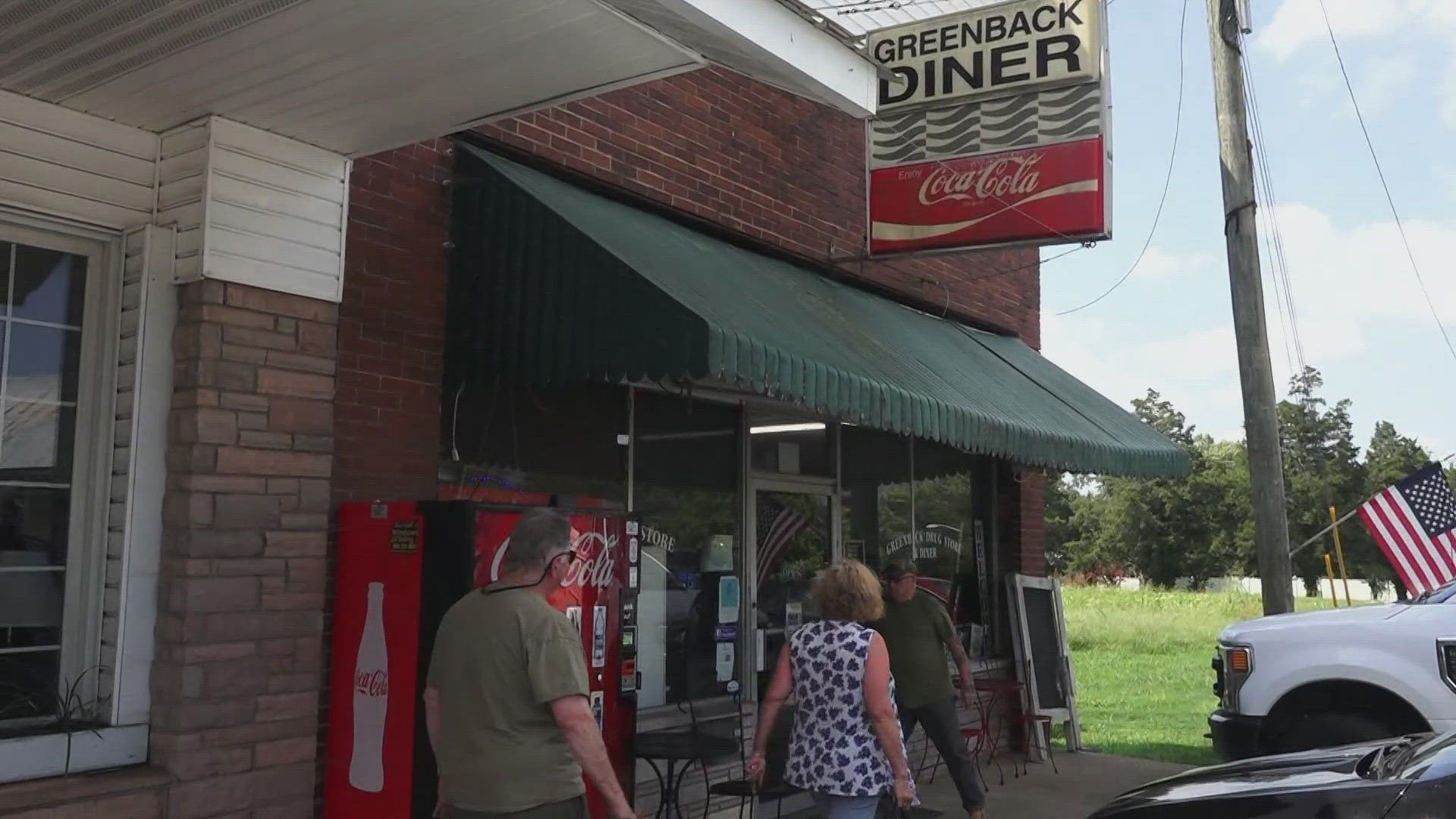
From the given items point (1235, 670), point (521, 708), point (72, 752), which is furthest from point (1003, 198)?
point (72, 752)

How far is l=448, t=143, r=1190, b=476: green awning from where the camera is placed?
5.32 m

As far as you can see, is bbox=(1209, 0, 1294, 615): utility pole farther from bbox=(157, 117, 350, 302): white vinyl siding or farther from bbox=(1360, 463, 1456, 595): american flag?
bbox=(157, 117, 350, 302): white vinyl siding

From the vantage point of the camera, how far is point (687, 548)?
25.3ft

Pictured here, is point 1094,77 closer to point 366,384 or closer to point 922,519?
point 922,519

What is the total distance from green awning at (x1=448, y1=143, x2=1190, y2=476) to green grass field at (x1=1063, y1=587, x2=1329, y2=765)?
5.78 meters

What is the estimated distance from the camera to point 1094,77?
776 cm

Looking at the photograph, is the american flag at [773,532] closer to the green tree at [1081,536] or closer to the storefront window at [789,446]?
the storefront window at [789,446]

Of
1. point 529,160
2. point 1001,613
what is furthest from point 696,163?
point 1001,613

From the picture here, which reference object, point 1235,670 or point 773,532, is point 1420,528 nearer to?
point 1235,670

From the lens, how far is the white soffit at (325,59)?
4.11 meters

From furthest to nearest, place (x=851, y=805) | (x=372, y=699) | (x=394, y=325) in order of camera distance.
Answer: (x=394, y=325)
(x=372, y=699)
(x=851, y=805)

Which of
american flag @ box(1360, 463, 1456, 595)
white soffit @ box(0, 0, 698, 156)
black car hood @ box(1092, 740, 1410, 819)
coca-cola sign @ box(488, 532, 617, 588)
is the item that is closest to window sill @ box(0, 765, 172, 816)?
coca-cola sign @ box(488, 532, 617, 588)

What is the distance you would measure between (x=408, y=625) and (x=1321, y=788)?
3.38m

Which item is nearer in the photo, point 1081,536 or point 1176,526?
point 1176,526
